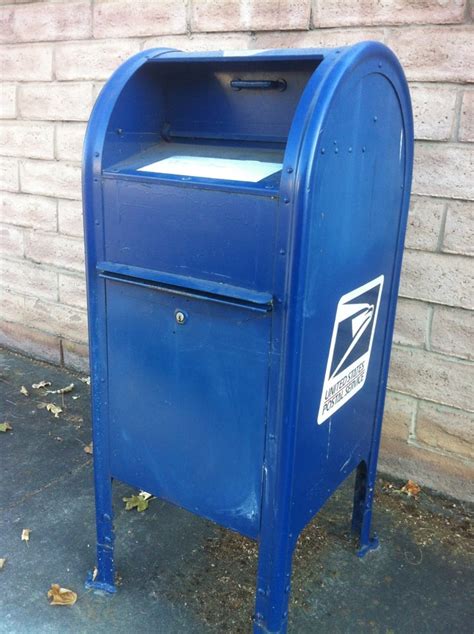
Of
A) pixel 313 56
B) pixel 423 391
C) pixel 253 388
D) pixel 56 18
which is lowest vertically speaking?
pixel 423 391

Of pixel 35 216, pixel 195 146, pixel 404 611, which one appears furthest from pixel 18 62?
pixel 404 611

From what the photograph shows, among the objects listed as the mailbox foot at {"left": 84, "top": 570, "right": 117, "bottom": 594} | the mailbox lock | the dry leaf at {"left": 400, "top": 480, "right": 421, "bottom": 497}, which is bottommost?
the mailbox foot at {"left": 84, "top": 570, "right": 117, "bottom": 594}

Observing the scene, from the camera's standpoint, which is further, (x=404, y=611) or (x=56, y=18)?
(x=56, y=18)

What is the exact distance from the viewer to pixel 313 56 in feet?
5.43

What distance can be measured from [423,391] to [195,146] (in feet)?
5.10

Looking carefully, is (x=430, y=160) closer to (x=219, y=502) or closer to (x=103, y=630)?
(x=219, y=502)

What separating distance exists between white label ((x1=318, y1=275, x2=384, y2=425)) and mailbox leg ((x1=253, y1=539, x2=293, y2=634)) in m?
0.40

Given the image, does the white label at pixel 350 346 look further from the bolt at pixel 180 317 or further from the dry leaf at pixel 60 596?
the dry leaf at pixel 60 596

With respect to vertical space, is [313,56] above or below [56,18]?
below

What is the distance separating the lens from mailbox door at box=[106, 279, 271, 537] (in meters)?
1.74

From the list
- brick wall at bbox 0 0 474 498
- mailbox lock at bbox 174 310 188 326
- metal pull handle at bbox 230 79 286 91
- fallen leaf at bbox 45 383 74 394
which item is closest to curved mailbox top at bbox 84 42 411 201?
metal pull handle at bbox 230 79 286 91

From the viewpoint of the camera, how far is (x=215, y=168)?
1789 millimetres

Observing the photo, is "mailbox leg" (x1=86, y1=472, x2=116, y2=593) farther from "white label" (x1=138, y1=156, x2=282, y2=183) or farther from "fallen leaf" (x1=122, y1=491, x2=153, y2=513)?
"white label" (x1=138, y1=156, x2=282, y2=183)

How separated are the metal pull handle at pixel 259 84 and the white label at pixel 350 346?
67cm
